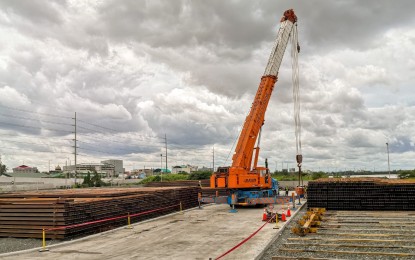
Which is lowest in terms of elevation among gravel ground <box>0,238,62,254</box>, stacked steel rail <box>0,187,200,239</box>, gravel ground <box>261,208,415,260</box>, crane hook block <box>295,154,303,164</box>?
gravel ground <box>0,238,62,254</box>

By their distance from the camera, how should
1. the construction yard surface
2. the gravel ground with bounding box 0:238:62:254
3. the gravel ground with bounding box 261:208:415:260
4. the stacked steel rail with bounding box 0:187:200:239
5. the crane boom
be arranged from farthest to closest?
the crane boom < the stacked steel rail with bounding box 0:187:200:239 < the gravel ground with bounding box 0:238:62:254 < the construction yard surface < the gravel ground with bounding box 261:208:415:260

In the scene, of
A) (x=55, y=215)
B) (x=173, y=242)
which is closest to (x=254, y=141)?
(x=173, y=242)

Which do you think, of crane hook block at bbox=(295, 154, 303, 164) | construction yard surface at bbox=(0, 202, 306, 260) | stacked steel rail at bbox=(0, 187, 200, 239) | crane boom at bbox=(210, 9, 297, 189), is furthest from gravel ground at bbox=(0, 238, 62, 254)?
crane hook block at bbox=(295, 154, 303, 164)

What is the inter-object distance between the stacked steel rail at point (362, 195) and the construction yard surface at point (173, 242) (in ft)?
19.4

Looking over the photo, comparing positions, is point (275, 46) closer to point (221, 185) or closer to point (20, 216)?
point (221, 185)

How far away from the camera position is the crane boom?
986 inches

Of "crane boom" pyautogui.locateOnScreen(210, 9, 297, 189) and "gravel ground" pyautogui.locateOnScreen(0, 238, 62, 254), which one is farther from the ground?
"crane boom" pyautogui.locateOnScreen(210, 9, 297, 189)

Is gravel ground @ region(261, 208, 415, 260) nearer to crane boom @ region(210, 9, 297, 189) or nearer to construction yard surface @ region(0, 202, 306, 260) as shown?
construction yard surface @ region(0, 202, 306, 260)

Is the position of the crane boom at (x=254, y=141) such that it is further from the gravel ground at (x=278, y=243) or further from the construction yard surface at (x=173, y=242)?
the gravel ground at (x=278, y=243)

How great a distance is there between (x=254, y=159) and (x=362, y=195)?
304 inches

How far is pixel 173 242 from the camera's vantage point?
15.4 metres

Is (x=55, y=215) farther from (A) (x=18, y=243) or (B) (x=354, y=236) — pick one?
(B) (x=354, y=236)

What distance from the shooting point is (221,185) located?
25.0 m

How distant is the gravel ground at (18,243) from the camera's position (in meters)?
14.9
